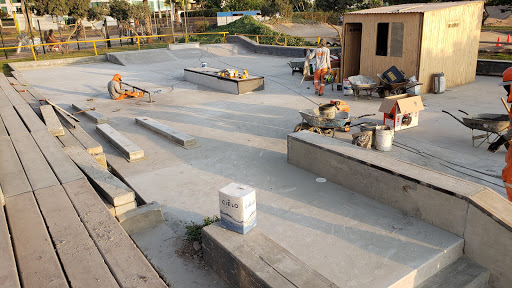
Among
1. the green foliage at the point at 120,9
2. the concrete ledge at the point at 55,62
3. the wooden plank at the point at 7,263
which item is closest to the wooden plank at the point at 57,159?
the wooden plank at the point at 7,263

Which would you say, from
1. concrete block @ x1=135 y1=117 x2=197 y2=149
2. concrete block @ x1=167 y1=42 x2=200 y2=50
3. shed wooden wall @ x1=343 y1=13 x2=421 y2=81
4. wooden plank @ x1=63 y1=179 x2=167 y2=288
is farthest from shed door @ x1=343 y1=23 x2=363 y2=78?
concrete block @ x1=167 y1=42 x2=200 y2=50

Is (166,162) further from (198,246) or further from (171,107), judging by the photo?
(171,107)

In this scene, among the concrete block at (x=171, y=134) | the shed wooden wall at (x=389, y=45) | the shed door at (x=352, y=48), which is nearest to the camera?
the concrete block at (x=171, y=134)

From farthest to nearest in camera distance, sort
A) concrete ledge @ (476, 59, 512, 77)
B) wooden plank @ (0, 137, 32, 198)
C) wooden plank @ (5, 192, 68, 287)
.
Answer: concrete ledge @ (476, 59, 512, 77)
wooden plank @ (0, 137, 32, 198)
wooden plank @ (5, 192, 68, 287)

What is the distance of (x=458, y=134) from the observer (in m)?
9.22

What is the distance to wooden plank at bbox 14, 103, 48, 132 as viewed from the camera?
7571 millimetres

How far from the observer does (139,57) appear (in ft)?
81.6

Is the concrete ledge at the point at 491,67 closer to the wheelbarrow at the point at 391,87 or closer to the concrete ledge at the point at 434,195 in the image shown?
the wheelbarrow at the point at 391,87

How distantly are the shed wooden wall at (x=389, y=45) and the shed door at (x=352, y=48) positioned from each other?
62cm

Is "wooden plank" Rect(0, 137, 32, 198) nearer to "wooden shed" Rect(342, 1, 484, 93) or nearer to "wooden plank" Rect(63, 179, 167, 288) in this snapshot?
"wooden plank" Rect(63, 179, 167, 288)

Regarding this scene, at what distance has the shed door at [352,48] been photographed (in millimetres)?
15266

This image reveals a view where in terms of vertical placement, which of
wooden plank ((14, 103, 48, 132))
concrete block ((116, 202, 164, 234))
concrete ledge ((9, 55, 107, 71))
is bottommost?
concrete block ((116, 202, 164, 234))

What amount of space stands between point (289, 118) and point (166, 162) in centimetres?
427

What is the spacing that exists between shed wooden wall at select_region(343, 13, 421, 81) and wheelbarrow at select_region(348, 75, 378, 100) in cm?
90
